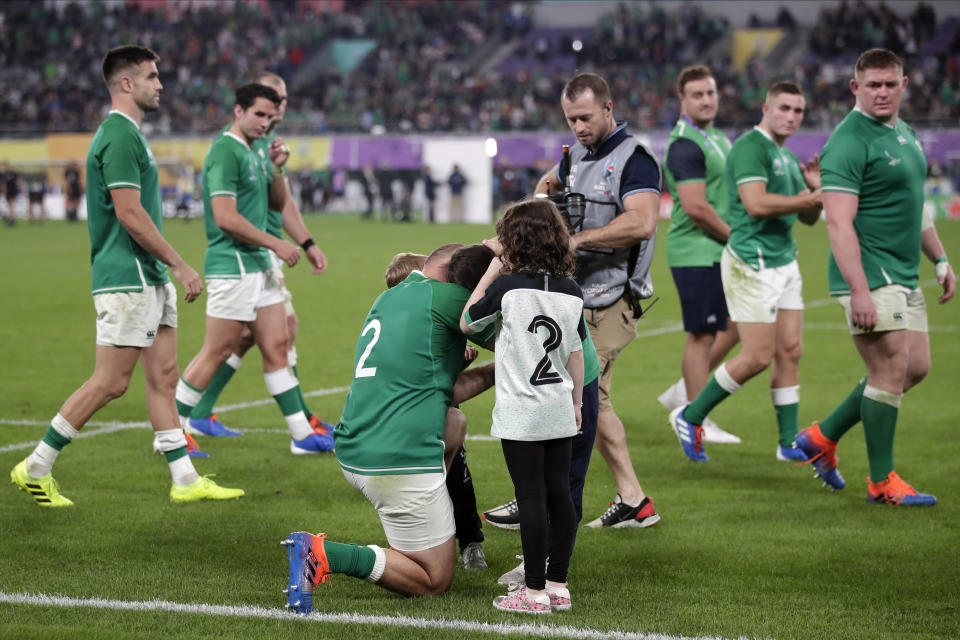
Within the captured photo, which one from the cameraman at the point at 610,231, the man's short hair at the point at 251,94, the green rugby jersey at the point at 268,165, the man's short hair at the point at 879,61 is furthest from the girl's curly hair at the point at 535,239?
the green rugby jersey at the point at 268,165

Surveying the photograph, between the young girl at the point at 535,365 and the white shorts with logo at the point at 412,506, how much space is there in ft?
1.08

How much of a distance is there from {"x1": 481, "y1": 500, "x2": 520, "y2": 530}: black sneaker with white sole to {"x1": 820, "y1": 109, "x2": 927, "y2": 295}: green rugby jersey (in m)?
2.22

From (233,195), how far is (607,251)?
2.87m

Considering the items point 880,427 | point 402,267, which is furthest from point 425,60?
point 402,267

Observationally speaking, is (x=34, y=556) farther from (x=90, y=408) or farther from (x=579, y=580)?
(x=579, y=580)

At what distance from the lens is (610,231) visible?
539 cm

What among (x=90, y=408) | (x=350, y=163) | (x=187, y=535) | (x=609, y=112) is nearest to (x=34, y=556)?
(x=187, y=535)

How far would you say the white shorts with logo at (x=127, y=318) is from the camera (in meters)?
6.08

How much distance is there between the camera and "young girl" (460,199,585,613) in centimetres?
425

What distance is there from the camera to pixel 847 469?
717 centimetres

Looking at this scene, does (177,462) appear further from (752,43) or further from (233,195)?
(752,43)

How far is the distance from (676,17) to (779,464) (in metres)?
49.7

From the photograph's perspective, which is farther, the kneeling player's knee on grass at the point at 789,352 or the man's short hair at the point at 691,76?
the man's short hair at the point at 691,76

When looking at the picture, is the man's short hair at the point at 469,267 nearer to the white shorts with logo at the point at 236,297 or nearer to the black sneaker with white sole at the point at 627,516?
the black sneaker with white sole at the point at 627,516
